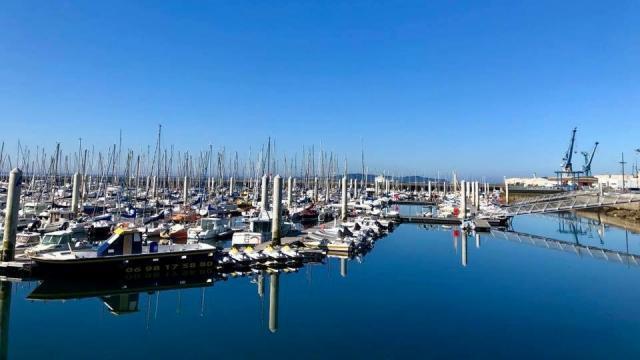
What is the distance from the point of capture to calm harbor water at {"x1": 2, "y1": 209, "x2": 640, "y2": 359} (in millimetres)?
16875

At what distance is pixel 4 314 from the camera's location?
20.8 metres

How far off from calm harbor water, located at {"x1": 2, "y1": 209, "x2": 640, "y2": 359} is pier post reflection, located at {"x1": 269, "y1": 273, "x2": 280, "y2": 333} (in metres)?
0.10

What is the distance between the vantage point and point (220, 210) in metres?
59.0

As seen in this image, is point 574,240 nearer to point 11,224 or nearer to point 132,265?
point 132,265

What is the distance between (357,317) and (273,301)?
5.23m

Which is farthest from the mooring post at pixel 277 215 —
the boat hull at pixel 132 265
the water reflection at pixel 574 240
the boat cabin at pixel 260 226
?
the water reflection at pixel 574 240

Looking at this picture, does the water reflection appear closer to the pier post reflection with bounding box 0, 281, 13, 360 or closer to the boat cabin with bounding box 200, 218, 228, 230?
the boat cabin with bounding box 200, 218, 228, 230

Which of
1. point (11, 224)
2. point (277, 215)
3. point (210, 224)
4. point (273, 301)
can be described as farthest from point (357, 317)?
point (210, 224)

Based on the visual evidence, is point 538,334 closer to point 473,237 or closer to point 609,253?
point 609,253

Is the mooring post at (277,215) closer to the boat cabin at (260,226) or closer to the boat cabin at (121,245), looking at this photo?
the boat cabin at (260,226)

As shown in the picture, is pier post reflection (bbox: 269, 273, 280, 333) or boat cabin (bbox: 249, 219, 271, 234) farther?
boat cabin (bbox: 249, 219, 271, 234)

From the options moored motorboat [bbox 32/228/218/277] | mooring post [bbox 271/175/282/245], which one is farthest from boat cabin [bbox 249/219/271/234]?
moored motorboat [bbox 32/228/218/277]

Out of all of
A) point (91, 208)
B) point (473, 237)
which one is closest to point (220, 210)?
point (91, 208)

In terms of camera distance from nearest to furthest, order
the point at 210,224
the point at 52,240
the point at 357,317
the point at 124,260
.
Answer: the point at 357,317 < the point at 124,260 < the point at 52,240 < the point at 210,224
